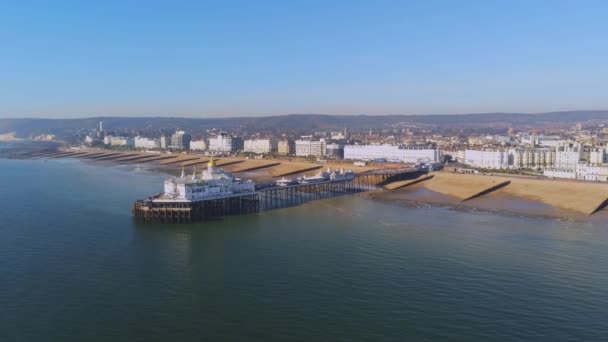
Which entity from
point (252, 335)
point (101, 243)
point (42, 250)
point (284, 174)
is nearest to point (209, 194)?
point (101, 243)

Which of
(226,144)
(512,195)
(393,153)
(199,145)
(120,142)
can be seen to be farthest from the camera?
(120,142)

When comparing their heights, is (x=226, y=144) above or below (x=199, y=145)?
above

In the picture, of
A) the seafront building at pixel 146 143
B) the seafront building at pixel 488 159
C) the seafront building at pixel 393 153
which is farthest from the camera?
the seafront building at pixel 146 143

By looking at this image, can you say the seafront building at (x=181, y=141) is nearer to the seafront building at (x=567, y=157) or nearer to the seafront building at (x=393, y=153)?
the seafront building at (x=393, y=153)

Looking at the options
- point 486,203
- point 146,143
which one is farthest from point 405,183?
point 146,143

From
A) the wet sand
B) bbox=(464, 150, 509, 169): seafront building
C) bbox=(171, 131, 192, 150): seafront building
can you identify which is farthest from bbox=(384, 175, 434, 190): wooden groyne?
bbox=(171, 131, 192, 150): seafront building

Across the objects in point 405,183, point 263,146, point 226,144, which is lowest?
point 405,183

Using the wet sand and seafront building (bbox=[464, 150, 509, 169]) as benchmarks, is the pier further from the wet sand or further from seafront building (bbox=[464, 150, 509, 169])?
seafront building (bbox=[464, 150, 509, 169])

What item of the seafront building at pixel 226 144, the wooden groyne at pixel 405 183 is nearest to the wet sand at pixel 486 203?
the wooden groyne at pixel 405 183

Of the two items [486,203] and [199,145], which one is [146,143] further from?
[486,203]
